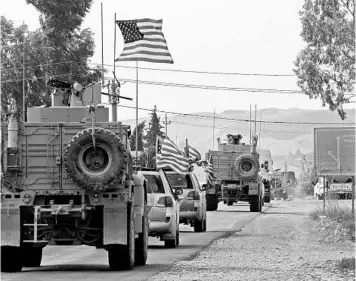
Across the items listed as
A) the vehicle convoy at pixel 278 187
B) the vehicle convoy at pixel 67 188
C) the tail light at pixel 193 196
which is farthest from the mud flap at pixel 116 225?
the vehicle convoy at pixel 278 187

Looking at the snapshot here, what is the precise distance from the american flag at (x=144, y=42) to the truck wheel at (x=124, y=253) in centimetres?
1220

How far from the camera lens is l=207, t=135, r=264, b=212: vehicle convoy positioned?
5240cm

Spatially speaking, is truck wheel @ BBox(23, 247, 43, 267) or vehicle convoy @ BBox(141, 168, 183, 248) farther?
vehicle convoy @ BBox(141, 168, 183, 248)

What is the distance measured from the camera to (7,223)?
18.0 metres

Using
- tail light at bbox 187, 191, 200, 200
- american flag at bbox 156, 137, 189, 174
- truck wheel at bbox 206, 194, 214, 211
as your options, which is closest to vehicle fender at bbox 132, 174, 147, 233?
tail light at bbox 187, 191, 200, 200

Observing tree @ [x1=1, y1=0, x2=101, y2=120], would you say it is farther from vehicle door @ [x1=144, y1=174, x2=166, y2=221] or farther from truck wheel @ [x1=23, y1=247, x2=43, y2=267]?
truck wheel @ [x1=23, y1=247, x2=43, y2=267]

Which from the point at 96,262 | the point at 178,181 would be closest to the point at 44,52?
the point at 178,181

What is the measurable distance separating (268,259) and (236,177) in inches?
1264

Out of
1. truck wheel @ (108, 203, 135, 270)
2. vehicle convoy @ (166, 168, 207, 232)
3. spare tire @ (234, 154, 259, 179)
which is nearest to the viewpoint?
truck wheel @ (108, 203, 135, 270)

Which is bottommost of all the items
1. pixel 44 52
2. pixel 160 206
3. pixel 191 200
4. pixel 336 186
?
pixel 160 206

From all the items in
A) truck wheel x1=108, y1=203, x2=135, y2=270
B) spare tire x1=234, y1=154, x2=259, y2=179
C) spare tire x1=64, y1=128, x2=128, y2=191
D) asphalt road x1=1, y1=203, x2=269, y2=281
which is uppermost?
spare tire x1=234, y1=154, x2=259, y2=179

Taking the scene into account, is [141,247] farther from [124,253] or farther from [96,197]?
[96,197]

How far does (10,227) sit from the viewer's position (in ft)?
59.0

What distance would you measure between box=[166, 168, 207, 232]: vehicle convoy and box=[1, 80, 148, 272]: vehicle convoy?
1261cm
